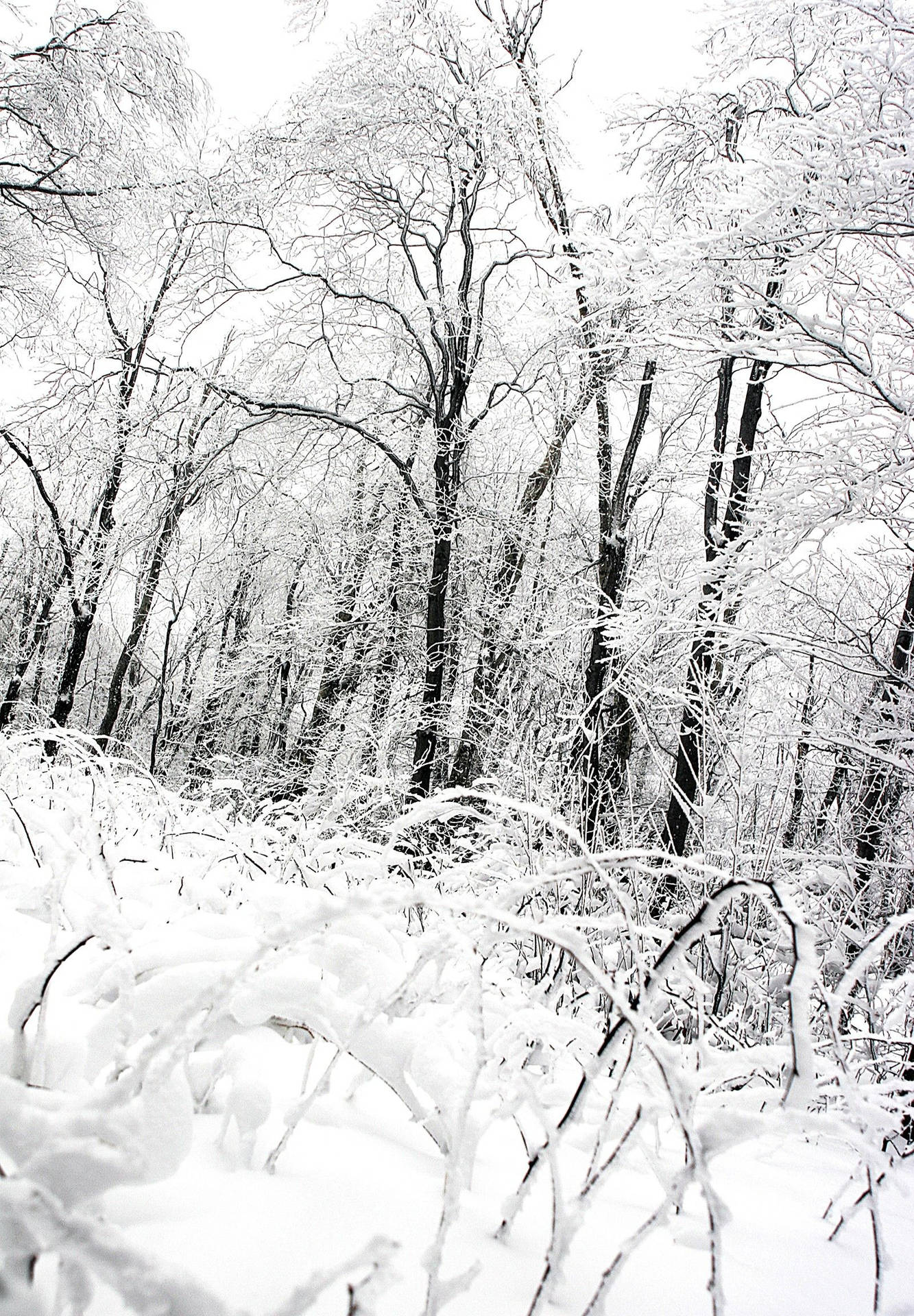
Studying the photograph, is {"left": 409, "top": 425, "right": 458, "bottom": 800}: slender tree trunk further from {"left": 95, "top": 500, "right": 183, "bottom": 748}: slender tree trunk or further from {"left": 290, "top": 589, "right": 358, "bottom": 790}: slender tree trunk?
{"left": 95, "top": 500, "right": 183, "bottom": 748}: slender tree trunk

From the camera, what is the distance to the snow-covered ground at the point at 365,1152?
0.35 meters

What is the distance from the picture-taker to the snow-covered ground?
0.35 m

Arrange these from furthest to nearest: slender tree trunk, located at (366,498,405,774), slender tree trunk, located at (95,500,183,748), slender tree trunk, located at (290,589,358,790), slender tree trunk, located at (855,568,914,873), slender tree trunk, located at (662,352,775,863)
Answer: slender tree trunk, located at (290,589,358,790), slender tree trunk, located at (366,498,405,774), slender tree trunk, located at (95,500,183,748), slender tree trunk, located at (662,352,775,863), slender tree trunk, located at (855,568,914,873)

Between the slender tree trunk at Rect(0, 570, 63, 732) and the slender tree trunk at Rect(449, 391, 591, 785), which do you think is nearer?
the slender tree trunk at Rect(449, 391, 591, 785)

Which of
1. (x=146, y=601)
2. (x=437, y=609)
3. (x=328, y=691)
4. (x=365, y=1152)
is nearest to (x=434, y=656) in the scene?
(x=437, y=609)

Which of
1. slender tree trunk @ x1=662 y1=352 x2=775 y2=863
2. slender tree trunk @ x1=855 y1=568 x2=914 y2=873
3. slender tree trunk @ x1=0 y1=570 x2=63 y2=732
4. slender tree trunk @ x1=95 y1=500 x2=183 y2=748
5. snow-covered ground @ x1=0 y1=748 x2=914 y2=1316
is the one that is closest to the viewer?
snow-covered ground @ x1=0 y1=748 x2=914 y2=1316

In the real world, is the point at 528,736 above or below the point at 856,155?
below

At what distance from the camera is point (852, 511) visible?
3479 mm

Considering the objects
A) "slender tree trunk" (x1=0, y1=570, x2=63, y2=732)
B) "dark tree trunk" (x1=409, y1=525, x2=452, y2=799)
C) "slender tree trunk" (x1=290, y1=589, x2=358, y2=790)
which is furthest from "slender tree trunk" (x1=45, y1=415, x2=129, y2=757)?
"dark tree trunk" (x1=409, y1=525, x2=452, y2=799)

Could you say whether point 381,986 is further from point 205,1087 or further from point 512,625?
point 512,625

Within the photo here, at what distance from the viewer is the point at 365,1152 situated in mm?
701

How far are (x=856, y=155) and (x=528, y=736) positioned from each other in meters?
3.07

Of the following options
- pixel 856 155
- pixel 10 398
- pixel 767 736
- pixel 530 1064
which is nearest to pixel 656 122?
pixel 856 155

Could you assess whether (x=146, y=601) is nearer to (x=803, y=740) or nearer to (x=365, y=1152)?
(x=803, y=740)
